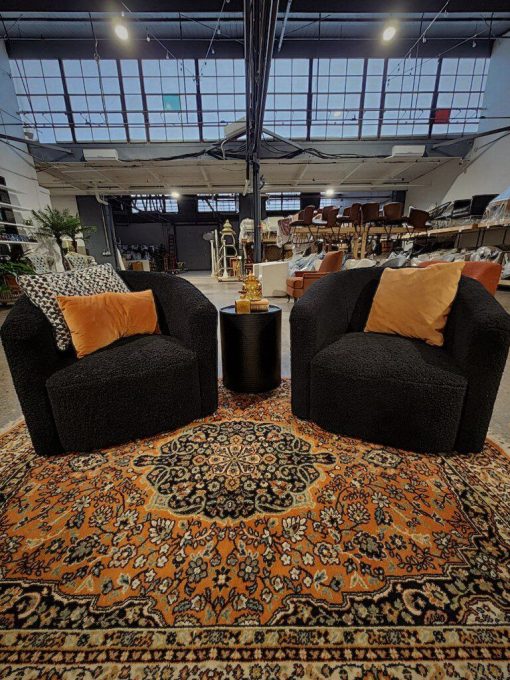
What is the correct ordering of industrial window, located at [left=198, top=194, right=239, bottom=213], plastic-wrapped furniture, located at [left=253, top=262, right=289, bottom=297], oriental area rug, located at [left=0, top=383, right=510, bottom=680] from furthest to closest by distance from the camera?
industrial window, located at [left=198, top=194, right=239, bottom=213] → plastic-wrapped furniture, located at [left=253, top=262, right=289, bottom=297] → oriental area rug, located at [left=0, top=383, right=510, bottom=680]

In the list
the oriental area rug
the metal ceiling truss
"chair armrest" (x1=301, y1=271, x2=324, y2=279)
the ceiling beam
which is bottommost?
the oriental area rug

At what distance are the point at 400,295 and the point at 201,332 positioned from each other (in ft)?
3.80

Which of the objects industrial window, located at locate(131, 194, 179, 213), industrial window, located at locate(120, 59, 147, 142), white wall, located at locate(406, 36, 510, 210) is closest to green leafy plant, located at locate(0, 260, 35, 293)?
industrial window, located at locate(120, 59, 147, 142)

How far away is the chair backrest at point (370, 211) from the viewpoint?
16.6 ft

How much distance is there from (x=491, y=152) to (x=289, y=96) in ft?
18.5

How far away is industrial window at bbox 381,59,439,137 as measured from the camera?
314 inches

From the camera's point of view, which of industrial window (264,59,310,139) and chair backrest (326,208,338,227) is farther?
industrial window (264,59,310,139)

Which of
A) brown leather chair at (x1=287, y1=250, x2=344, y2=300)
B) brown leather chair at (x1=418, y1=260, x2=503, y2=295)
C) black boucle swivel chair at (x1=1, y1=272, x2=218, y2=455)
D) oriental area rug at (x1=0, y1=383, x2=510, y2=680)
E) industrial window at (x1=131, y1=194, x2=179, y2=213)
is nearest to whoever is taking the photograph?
oriental area rug at (x1=0, y1=383, x2=510, y2=680)

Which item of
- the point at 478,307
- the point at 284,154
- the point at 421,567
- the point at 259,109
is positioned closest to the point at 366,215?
the point at 259,109

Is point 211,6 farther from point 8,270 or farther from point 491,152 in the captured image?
point 491,152

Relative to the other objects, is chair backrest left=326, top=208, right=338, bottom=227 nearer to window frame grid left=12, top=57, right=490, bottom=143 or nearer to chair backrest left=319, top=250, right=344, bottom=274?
chair backrest left=319, top=250, right=344, bottom=274

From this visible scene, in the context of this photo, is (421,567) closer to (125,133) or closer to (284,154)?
(284,154)

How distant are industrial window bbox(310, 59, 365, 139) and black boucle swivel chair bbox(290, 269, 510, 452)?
8.87 metres

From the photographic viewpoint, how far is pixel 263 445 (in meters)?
Result: 1.40
